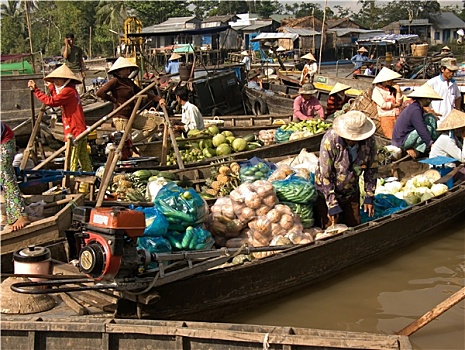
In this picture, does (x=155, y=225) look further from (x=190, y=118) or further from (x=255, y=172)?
(x=190, y=118)

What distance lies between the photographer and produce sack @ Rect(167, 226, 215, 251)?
473 cm

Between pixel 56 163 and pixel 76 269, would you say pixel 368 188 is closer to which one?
pixel 76 269

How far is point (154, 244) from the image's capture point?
454cm

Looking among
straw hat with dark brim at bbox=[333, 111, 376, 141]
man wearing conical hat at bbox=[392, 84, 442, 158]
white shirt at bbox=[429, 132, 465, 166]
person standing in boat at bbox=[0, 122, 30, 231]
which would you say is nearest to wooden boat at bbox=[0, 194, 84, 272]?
person standing in boat at bbox=[0, 122, 30, 231]

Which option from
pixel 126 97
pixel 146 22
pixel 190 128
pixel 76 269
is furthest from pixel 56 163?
pixel 146 22

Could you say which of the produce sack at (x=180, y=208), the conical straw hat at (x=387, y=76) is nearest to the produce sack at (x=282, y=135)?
the conical straw hat at (x=387, y=76)

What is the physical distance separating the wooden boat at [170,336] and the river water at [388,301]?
1601mm

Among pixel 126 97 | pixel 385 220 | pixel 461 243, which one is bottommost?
pixel 461 243

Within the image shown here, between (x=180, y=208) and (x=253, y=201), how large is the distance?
0.78 m

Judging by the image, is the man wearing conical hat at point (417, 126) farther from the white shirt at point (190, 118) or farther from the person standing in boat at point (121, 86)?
the person standing in boat at point (121, 86)

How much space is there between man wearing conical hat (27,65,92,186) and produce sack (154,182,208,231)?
1.69 m

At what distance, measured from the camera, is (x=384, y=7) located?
203 feet

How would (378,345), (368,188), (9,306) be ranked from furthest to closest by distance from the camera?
(368,188)
(9,306)
(378,345)

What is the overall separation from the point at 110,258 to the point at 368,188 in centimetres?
277
